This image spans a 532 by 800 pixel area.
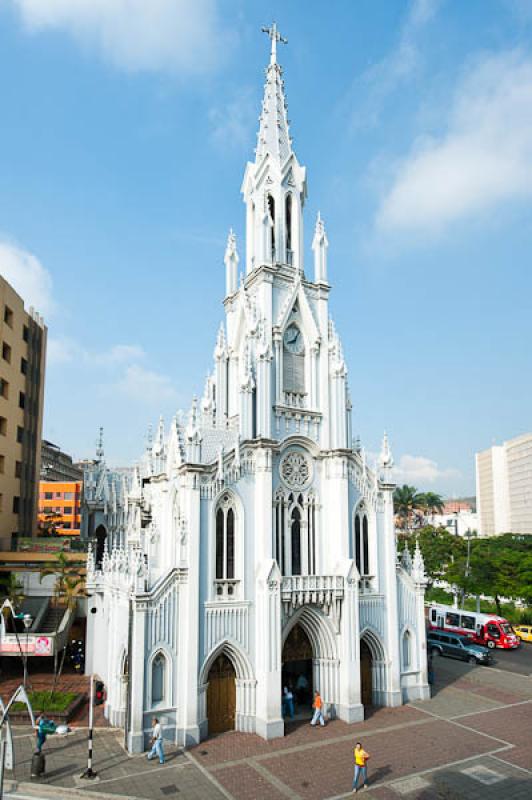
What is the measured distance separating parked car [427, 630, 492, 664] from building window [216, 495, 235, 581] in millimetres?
20625

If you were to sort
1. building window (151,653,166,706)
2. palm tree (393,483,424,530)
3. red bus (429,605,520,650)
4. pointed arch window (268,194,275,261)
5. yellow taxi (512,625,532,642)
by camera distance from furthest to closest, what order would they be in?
1. palm tree (393,483,424,530)
2. yellow taxi (512,625,532,642)
3. red bus (429,605,520,650)
4. pointed arch window (268,194,275,261)
5. building window (151,653,166,706)

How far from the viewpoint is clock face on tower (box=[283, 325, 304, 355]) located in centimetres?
2993

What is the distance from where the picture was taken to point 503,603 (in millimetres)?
60781

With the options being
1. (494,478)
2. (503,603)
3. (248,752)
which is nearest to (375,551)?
(248,752)

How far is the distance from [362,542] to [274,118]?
2307 cm

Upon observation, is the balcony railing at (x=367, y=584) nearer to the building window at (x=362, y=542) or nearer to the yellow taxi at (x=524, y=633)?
the building window at (x=362, y=542)

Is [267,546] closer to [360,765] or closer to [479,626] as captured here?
[360,765]

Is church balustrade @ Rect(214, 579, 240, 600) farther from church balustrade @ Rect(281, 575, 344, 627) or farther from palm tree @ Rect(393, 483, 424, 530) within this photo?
palm tree @ Rect(393, 483, 424, 530)

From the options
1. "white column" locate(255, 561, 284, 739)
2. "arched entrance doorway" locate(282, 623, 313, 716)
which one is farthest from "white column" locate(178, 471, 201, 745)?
"arched entrance doorway" locate(282, 623, 313, 716)

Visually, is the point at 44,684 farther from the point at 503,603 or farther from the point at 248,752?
the point at 503,603

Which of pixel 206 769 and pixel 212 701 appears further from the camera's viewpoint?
pixel 212 701

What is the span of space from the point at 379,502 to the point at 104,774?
655 inches

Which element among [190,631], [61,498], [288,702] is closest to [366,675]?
[288,702]

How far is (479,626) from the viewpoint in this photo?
4441cm
